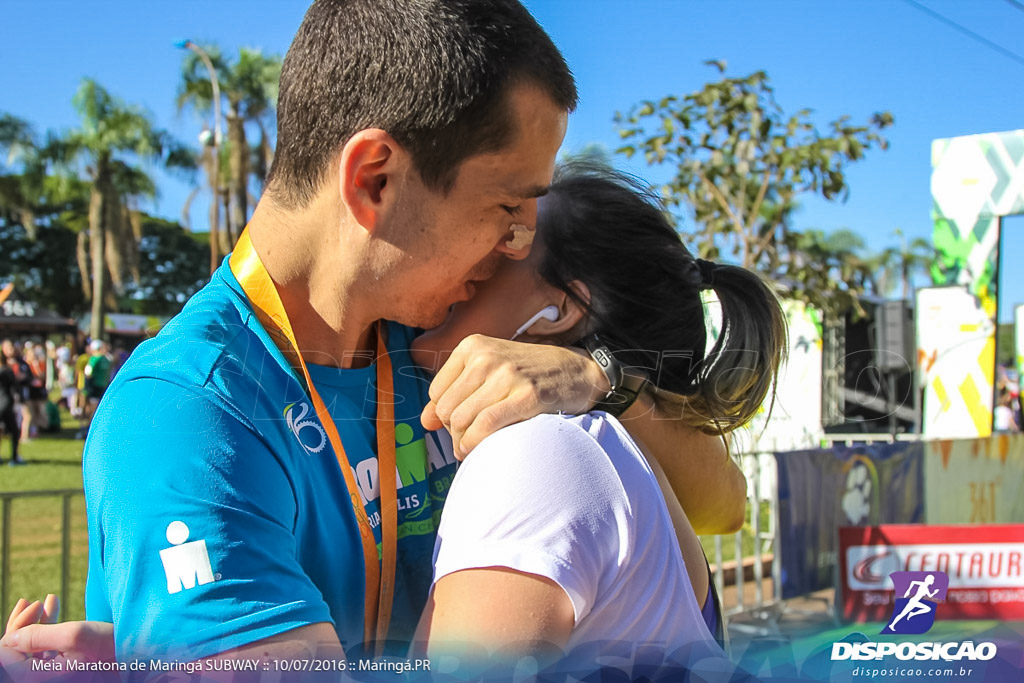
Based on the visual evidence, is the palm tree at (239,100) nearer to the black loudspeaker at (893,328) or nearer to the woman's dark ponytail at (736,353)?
the black loudspeaker at (893,328)

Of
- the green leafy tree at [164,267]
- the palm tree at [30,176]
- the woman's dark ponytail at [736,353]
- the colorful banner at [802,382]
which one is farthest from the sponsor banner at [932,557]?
the green leafy tree at [164,267]

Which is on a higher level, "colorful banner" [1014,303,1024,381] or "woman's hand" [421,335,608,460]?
"colorful banner" [1014,303,1024,381]

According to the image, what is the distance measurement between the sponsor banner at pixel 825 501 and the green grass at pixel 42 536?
15.7 ft

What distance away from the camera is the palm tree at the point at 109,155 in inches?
1147

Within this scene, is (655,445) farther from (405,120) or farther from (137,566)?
(137,566)

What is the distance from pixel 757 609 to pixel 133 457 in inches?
225

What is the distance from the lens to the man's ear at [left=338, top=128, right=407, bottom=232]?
4.77 feet

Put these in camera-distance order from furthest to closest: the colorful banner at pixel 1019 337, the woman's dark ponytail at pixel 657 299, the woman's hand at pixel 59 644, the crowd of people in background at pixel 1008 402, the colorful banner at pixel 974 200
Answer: the colorful banner at pixel 1019 337, the crowd of people in background at pixel 1008 402, the colorful banner at pixel 974 200, the woman's dark ponytail at pixel 657 299, the woman's hand at pixel 59 644

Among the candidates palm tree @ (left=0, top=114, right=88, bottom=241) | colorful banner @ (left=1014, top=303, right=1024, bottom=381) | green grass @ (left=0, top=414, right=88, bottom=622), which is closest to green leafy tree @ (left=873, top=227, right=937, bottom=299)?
colorful banner @ (left=1014, top=303, right=1024, bottom=381)

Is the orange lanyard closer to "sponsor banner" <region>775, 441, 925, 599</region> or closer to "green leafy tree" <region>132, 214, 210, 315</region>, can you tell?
"sponsor banner" <region>775, 441, 925, 599</region>

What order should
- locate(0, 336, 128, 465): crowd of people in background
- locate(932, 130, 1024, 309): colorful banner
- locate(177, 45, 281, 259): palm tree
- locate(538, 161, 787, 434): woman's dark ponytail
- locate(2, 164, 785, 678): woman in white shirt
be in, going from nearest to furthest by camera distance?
locate(2, 164, 785, 678): woman in white shirt → locate(538, 161, 787, 434): woman's dark ponytail → locate(932, 130, 1024, 309): colorful banner → locate(0, 336, 128, 465): crowd of people in background → locate(177, 45, 281, 259): palm tree

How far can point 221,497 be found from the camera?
119 cm

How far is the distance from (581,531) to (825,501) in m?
5.87

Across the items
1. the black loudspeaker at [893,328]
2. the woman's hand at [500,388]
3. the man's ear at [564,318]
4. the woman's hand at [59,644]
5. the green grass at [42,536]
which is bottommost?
the green grass at [42,536]
